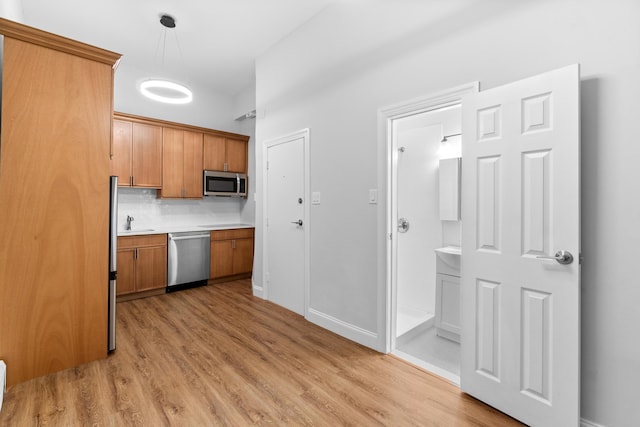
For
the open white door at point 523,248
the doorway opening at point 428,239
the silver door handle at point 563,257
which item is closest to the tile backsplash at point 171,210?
the doorway opening at point 428,239

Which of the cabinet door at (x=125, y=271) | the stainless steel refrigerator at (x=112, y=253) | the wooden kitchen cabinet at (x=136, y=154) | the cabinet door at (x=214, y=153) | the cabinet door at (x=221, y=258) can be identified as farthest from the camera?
A: the cabinet door at (x=214, y=153)

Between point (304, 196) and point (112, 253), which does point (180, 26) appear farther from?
point (112, 253)

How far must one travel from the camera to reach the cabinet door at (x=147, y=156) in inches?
166

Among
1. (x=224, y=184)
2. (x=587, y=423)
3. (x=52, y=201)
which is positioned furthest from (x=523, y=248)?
(x=224, y=184)

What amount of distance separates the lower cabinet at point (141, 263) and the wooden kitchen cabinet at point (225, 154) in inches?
57.3

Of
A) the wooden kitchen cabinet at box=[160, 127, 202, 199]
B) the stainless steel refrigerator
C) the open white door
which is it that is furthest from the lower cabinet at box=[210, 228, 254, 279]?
the open white door

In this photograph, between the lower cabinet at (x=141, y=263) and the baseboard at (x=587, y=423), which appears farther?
the lower cabinet at (x=141, y=263)

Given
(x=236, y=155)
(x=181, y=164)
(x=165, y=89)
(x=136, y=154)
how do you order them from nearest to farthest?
1. (x=165, y=89)
2. (x=136, y=154)
3. (x=181, y=164)
4. (x=236, y=155)

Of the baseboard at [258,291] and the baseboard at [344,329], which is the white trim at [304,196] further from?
the baseboard at [344,329]

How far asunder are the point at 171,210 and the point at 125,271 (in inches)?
51.0

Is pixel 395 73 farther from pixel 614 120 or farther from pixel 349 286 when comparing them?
pixel 349 286

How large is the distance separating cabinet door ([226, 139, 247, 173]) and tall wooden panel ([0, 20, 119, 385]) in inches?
108

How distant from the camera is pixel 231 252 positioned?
4.84 meters

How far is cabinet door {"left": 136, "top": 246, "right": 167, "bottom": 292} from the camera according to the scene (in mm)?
3959
